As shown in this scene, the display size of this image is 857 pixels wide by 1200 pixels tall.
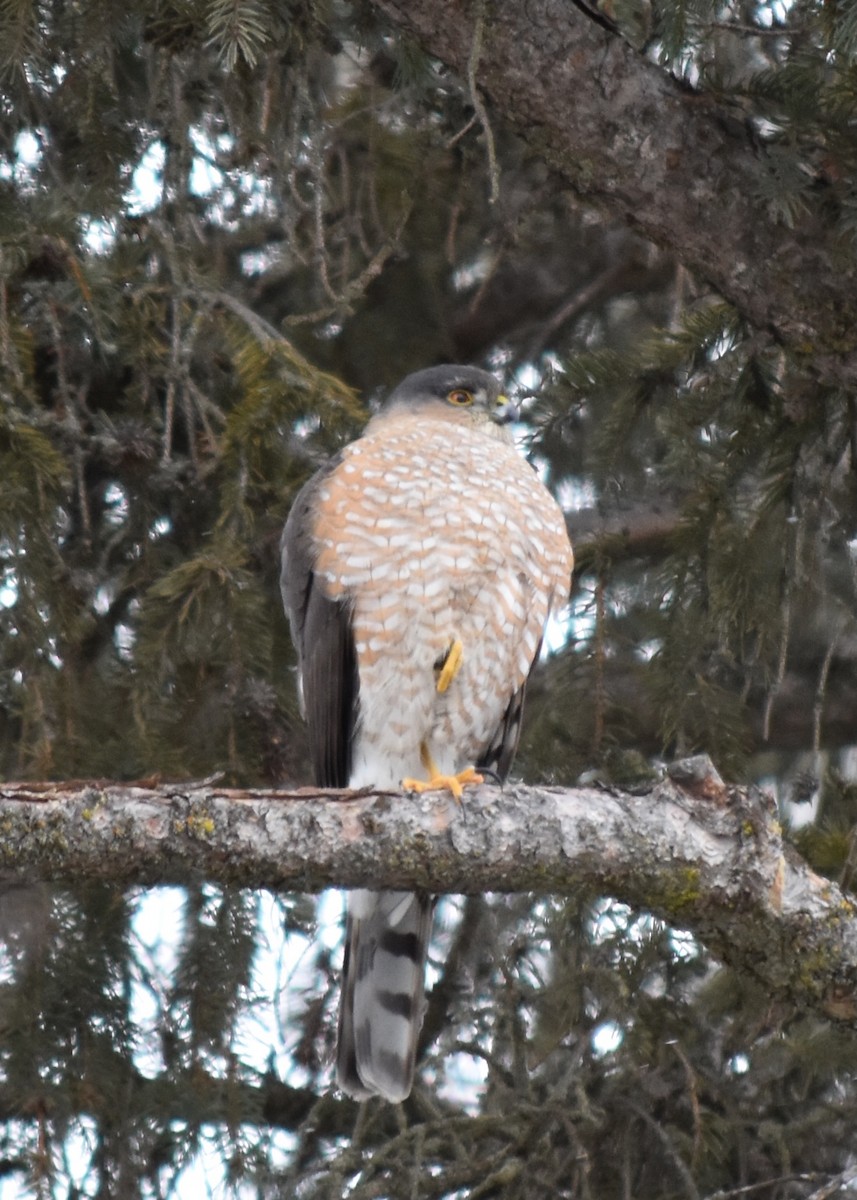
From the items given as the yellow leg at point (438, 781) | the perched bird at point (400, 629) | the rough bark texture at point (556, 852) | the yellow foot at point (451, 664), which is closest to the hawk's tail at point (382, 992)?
the perched bird at point (400, 629)

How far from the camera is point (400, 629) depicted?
397 centimetres

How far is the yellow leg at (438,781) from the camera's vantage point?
9.61 feet

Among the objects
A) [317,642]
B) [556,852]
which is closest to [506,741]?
[317,642]

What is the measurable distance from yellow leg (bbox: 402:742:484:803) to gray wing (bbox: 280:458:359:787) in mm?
259

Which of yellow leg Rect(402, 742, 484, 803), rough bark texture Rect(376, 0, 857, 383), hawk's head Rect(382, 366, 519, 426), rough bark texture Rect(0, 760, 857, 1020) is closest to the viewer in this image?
rough bark texture Rect(0, 760, 857, 1020)

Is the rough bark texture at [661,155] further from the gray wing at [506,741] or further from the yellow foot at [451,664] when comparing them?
the gray wing at [506,741]

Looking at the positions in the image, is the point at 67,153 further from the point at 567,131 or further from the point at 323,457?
the point at 567,131

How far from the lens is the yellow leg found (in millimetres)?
2928

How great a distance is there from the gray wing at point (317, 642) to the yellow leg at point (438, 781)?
259 mm

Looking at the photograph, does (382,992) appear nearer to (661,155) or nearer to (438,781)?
(438,781)

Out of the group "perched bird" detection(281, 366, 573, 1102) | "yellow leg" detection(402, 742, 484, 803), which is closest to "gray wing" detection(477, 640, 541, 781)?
"perched bird" detection(281, 366, 573, 1102)

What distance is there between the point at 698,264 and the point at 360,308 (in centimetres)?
178

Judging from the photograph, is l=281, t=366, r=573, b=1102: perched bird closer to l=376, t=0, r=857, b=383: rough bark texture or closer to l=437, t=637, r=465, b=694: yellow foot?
l=437, t=637, r=465, b=694: yellow foot

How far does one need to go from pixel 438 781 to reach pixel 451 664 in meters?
0.43
